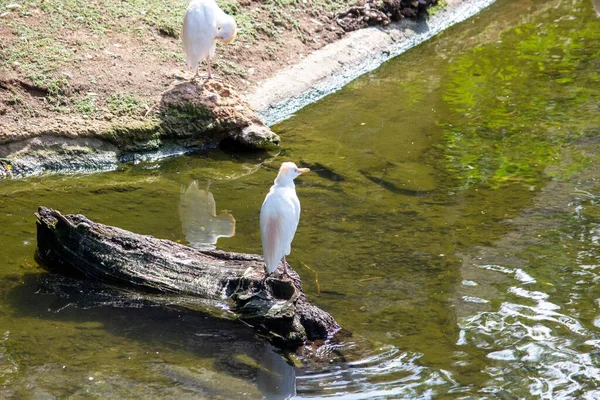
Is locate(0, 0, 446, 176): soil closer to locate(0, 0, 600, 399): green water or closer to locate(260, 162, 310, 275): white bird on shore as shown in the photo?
locate(0, 0, 600, 399): green water

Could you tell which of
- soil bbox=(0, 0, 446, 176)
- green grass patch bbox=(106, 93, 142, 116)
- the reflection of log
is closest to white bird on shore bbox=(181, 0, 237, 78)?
soil bbox=(0, 0, 446, 176)

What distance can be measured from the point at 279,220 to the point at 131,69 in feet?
13.5

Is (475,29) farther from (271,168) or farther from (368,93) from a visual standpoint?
(271,168)

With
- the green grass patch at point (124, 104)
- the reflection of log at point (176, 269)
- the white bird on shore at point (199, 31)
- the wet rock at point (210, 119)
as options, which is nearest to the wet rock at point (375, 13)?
the white bird on shore at point (199, 31)

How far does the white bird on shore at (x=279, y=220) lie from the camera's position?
191 inches

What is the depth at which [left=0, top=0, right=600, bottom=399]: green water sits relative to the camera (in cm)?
453

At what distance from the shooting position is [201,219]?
21.7ft

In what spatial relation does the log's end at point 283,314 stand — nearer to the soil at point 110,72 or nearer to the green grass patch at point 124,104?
the soil at point 110,72

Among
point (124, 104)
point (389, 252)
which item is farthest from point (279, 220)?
point (124, 104)

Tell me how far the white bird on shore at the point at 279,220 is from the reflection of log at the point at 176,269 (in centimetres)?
16

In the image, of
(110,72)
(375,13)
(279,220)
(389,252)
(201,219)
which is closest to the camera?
(279,220)

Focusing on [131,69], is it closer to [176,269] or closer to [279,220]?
[176,269]

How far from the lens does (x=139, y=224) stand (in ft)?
20.7

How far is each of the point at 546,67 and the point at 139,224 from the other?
5.93 metres
